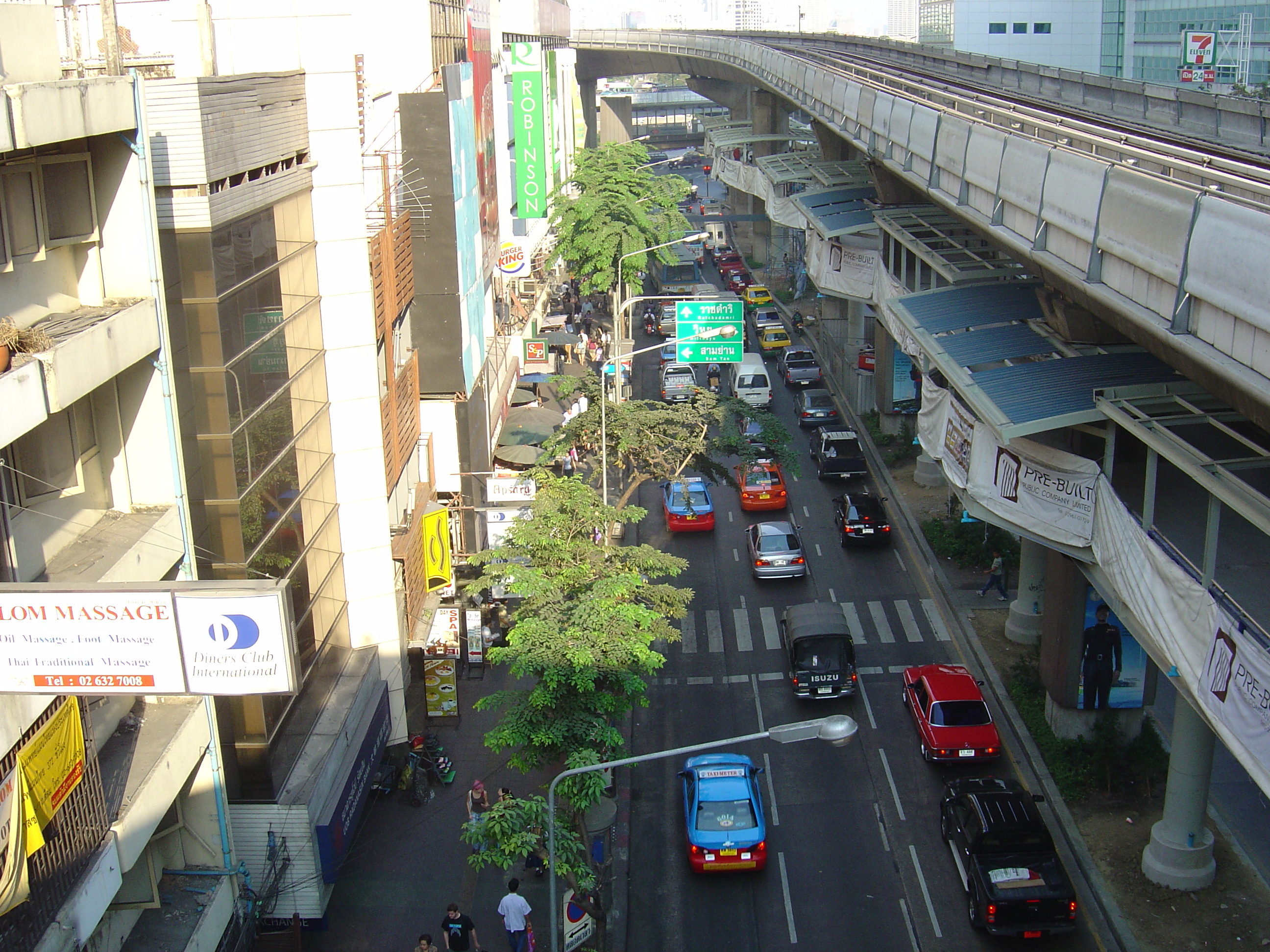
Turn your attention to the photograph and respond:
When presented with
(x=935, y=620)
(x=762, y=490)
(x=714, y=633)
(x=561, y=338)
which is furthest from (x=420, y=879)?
(x=561, y=338)

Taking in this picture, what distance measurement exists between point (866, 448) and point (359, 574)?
85.1 ft

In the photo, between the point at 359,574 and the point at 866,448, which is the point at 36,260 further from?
the point at 866,448

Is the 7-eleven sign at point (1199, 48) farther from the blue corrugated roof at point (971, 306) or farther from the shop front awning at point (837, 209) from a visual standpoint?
the blue corrugated roof at point (971, 306)

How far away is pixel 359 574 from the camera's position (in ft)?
81.1

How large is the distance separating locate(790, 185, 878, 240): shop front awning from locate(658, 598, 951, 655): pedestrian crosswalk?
43.8 feet

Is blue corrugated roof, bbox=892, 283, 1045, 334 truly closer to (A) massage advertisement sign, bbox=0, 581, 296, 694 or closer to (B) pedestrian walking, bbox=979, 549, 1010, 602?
(B) pedestrian walking, bbox=979, 549, 1010, 602

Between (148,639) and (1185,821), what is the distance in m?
17.3

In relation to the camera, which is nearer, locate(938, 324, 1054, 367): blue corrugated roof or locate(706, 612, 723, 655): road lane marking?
locate(938, 324, 1054, 367): blue corrugated roof

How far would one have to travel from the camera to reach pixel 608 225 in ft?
177

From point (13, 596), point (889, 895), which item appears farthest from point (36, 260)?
point (889, 895)

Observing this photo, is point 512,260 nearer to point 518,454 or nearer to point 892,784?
point 518,454

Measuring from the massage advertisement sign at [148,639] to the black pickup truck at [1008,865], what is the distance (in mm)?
13032

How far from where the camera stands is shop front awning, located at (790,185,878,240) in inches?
1587

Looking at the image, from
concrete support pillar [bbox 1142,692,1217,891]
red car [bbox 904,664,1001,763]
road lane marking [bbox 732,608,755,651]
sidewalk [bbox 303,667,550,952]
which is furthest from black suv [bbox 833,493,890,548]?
concrete support pillar [bbox 1142,692,1217,891]
